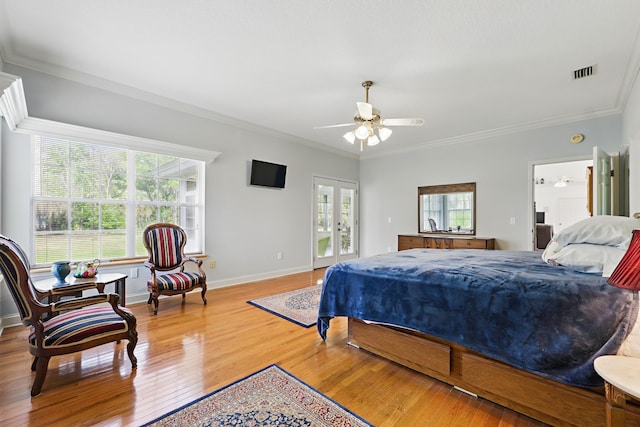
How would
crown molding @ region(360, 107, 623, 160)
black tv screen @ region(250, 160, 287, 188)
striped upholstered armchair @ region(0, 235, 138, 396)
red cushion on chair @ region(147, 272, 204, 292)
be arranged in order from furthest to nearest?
black tv screen @ region(250, 160, 287, 188)
crown molding @ region(360, 107, 623, 160)
red cushion on chair @ region(147, 272, 204, 292)
striped upholstered armchair @ region(0, 235, 138, 396)

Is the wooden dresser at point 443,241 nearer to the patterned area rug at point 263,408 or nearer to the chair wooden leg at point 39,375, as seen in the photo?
the patterned area rug at point 263,408

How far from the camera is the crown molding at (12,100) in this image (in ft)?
6.86

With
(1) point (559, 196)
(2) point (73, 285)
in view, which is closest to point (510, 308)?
(2) point (73, 285)

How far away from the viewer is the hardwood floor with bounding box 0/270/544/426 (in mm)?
1644

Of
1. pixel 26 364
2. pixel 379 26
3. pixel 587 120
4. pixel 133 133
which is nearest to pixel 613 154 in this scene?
pixel 587 120

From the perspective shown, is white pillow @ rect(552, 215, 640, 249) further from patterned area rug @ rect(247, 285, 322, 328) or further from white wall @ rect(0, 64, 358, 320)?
white wall @ rect(0, 64, 358, 320)

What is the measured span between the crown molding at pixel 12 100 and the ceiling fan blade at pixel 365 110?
9.10 ft

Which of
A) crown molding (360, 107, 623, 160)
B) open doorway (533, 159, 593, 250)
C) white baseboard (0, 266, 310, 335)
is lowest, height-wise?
white baseboard (0, 266, 310, 335)

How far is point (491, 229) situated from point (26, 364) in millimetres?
6263

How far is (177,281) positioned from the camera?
3.39 metres

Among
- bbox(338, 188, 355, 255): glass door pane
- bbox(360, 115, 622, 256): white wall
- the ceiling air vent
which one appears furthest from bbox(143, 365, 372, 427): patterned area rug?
bbox(338, 188, 355, 255): glass door pane

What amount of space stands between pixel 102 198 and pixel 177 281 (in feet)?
4.60

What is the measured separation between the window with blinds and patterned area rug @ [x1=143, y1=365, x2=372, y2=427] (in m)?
2.69

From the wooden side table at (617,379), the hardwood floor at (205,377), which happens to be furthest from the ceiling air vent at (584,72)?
the hardwood floor at (205,377)
